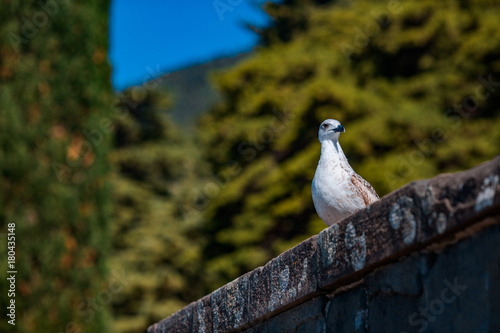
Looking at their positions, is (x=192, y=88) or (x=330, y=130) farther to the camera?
(x=192, y=88)

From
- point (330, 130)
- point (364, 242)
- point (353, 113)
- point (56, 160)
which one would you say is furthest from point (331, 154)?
point (353, 113)

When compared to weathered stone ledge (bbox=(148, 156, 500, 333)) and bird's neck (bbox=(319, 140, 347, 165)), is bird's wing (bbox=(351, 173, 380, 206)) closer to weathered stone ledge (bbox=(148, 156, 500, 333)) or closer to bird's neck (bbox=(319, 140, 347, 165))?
bird's neck (bbox=(319, 140, 347, 165))

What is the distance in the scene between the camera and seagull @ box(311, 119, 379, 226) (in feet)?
11.5

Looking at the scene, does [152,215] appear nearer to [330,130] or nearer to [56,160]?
[56,160]

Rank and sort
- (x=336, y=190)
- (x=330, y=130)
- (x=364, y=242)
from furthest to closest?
(x=330, y=130)
(x=336, y=190)
(x=364, y=242)

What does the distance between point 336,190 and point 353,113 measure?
43.6 ft

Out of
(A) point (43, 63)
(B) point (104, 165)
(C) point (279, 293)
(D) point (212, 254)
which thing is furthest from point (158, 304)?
(C) point (279, 293)

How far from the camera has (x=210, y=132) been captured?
20000 millimetres

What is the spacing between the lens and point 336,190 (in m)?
3.52

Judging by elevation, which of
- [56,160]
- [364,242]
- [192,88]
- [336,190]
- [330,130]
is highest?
[192,88]

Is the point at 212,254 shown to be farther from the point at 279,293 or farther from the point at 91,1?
the point at 279,293

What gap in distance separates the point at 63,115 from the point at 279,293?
907 cm

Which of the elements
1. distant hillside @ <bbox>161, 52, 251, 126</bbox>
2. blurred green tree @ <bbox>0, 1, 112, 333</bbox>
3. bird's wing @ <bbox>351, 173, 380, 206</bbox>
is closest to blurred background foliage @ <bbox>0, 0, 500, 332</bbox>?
blurred green tree @ <bbox>0, 1, 112, 333</bbox>

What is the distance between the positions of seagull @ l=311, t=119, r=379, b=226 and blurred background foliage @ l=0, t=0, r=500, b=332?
8067 millimetres
